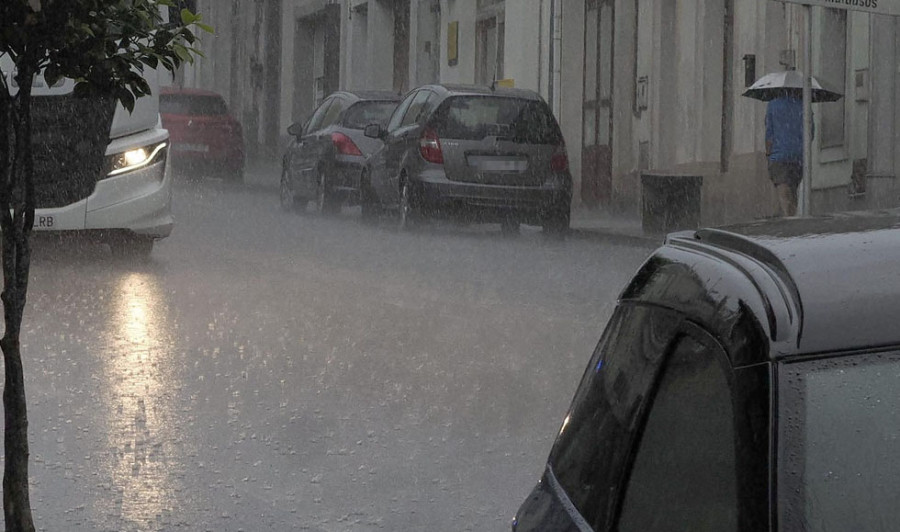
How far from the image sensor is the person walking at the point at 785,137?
58.3 ft

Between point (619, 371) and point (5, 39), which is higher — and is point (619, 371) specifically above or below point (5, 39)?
below

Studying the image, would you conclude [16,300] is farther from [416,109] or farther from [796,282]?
[416,109]

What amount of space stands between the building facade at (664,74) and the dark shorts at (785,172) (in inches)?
58.5

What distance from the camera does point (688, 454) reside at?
7.14 ft

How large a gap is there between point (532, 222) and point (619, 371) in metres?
17.1

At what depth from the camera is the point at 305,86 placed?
46.8 meters

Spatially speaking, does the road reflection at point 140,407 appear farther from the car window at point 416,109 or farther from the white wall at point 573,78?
the white wall at point 573,78

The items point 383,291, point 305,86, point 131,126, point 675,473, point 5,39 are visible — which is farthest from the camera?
point 305,86

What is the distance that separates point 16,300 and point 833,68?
17.4 metres

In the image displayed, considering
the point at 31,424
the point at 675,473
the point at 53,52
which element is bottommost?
the point at 31,424

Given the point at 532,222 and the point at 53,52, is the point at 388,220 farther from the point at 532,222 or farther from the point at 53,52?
the point at 53,52

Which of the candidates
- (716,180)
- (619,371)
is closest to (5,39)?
(619,371)

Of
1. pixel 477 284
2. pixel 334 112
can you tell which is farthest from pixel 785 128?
pixel 334 112

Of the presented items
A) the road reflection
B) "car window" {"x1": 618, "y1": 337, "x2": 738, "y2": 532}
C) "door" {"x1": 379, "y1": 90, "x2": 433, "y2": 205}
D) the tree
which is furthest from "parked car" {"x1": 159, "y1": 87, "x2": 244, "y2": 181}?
"car window" {"x1": 618, "y1": 337, "x2": 738, "y2": 532}
